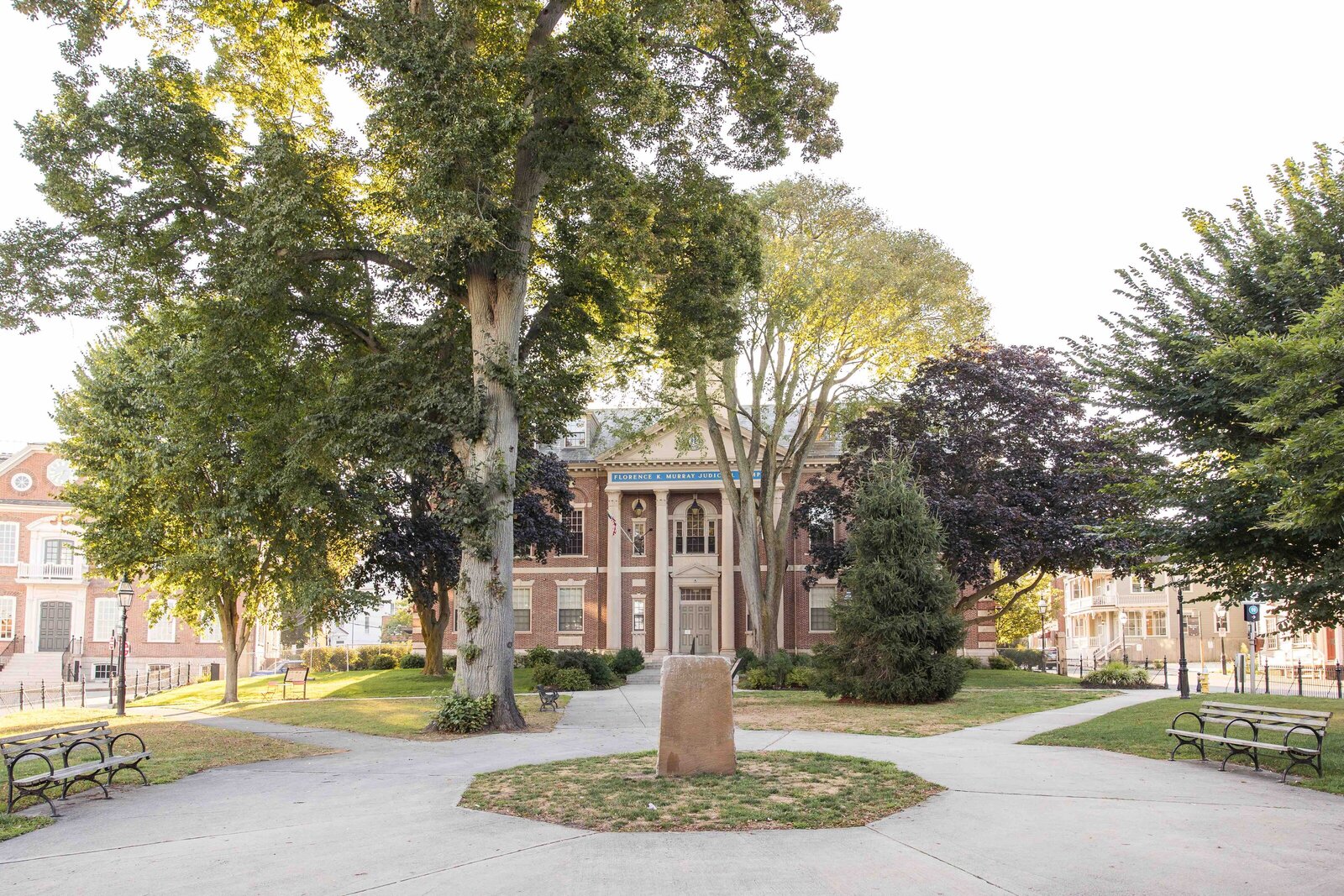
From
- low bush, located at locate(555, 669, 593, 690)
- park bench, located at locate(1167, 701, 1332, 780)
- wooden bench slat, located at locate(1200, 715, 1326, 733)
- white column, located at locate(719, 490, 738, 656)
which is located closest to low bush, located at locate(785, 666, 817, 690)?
low bush, located at locate(555, 669, 593, 690)

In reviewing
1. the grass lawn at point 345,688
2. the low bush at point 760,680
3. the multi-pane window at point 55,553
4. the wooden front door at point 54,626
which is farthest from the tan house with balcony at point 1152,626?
the multi-pane window at point 55,553

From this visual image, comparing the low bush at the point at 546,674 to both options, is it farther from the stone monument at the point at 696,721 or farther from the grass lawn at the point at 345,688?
the stone monument at the point at 696,721

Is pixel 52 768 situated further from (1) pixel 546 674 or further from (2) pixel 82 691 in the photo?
(2) pixel 82 691

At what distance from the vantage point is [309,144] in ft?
64.2

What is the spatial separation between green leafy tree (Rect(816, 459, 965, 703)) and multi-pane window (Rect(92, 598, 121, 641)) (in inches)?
1700

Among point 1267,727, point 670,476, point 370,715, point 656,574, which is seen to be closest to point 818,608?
point 656,574

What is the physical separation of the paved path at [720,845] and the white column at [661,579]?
30.4 m

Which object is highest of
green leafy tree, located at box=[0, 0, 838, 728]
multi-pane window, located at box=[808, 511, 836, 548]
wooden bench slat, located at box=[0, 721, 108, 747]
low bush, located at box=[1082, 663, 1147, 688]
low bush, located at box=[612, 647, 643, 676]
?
green leafy tree, located at box=[0, 0, 838, 728]

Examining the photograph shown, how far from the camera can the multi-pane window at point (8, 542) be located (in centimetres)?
4888

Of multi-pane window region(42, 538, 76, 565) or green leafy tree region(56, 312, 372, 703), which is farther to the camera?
multi-pane window region(42, 538, 76, 565)

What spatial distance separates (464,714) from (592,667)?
14.3m

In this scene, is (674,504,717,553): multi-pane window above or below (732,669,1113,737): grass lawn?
above

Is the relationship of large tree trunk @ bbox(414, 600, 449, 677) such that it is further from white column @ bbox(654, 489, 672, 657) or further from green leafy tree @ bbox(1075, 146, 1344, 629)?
green leafy tree @ bbox(1075, 146, 1344, 629)

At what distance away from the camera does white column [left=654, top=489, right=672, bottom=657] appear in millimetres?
41469
